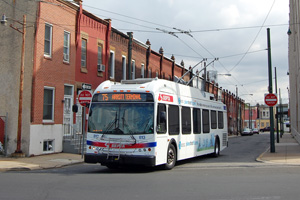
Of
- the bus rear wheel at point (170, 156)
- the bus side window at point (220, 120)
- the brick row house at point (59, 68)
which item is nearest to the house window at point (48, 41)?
the brick row house at point (59, 68)

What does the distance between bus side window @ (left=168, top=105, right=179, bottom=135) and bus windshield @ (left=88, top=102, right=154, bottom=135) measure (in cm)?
131

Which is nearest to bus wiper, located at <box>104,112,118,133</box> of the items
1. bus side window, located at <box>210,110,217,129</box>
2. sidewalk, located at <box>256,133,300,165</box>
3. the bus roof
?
the bus roof

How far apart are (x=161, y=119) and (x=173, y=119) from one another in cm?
157

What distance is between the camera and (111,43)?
25750 millimetres

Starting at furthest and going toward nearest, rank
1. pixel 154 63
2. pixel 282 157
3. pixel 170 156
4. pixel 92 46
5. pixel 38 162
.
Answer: pixel 154 63 < pixel 92 46 < pixel 282 157 < pixel 38 162 < pixel 170 156

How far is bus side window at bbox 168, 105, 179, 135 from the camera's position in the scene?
43.6ft

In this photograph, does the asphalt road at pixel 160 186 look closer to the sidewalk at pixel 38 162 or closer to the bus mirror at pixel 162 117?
the bus mirror at pixel 162 117

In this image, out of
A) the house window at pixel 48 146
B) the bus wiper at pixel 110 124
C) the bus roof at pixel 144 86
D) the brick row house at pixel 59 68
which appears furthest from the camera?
the house window at pixel 48 146

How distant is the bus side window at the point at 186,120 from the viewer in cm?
1445

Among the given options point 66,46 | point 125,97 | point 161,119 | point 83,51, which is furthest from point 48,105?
point 161,119

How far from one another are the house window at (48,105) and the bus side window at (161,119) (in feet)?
27.3

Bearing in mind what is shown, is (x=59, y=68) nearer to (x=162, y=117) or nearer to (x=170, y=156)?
(x=170, y=156)

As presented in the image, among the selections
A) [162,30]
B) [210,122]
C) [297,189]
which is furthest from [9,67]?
[297,189]

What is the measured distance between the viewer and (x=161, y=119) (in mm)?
12062
